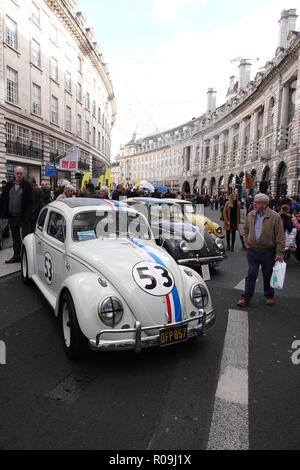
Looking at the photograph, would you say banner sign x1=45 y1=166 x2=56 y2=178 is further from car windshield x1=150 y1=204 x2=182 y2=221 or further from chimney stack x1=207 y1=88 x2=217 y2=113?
chimney stack x1=207 y1=88 x2=217 y2=113

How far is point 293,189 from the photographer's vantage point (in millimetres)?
27766

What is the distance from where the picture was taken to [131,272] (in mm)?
3494

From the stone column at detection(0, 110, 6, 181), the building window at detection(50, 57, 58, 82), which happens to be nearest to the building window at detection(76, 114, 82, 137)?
the building window at detection(50, 57, 58, 82)

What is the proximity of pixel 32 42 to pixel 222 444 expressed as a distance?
28751mm

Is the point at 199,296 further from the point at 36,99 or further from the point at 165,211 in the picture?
the point at 36,99

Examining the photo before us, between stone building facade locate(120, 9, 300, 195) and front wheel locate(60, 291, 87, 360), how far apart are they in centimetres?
1942

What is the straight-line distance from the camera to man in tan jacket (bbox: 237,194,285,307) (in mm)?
5129

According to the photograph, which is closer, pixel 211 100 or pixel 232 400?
pixel 232 400

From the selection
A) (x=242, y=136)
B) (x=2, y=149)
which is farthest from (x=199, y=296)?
(x=242, y=136)

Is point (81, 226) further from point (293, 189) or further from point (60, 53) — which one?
point (60, 53)

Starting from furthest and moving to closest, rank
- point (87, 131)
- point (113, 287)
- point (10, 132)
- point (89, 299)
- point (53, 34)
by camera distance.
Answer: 1. point (87, 131)
2. point (53, 34)
3. point (10, 132)
4. point (113, 287)
5. point (89, 299)

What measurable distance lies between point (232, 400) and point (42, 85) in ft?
92.8
